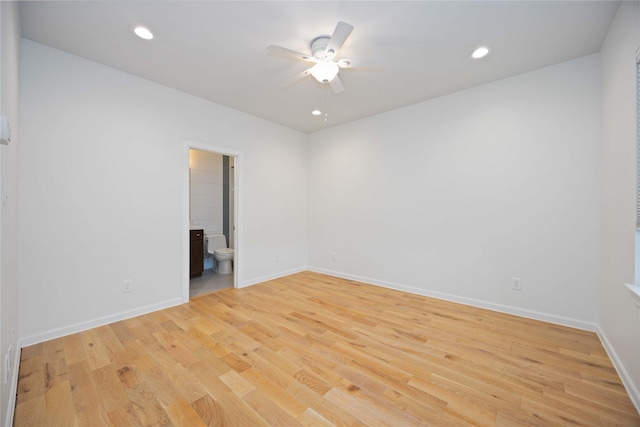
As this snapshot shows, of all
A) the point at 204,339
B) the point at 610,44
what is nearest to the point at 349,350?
the point at 204,339

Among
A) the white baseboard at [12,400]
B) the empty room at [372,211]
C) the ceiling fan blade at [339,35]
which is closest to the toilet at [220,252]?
the empty room at [372,211]

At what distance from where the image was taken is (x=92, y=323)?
8.30 ft

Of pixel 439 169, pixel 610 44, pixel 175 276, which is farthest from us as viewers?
pixel 439 169

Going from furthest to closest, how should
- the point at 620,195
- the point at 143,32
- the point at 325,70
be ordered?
1. the point at 325,70
2. the point at 143,32
3. the point at 620,195

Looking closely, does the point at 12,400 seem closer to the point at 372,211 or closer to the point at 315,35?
the point at 315,35

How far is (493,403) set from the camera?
1.58 metres

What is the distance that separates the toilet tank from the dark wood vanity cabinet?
611 millimetres

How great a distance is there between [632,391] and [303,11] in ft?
11.1

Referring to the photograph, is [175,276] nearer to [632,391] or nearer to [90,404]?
[90,404]

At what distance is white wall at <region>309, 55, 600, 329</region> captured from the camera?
8.25 feet

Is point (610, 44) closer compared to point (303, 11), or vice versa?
point (303, 11)

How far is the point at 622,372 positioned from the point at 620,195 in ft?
4.15

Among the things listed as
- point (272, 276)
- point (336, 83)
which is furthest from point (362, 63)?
point (272, 276)

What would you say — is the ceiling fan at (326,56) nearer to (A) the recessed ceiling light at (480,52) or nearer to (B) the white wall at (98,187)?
(A) the recessed ceiling light at (480,52)
